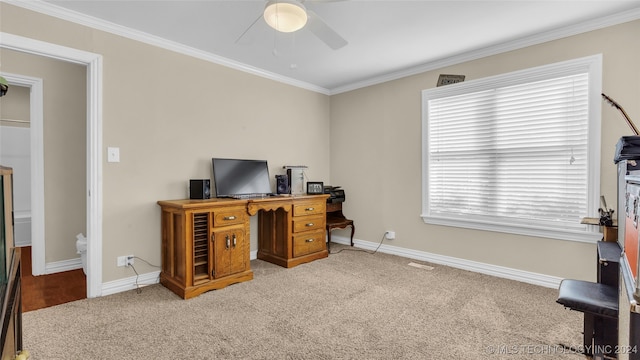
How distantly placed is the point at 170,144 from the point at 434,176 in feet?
9.78

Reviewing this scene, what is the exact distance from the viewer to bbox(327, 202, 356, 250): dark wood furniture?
4123mm

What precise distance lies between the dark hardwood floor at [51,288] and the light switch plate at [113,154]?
1.03m

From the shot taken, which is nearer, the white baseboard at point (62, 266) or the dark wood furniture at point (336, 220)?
the white baseboard at point (62, 266)

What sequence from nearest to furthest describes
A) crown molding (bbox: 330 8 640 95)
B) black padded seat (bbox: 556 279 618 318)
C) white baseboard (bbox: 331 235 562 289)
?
black padded seat (bbox: 556 279 618 318), crown molding (bbox: 330 8 640 95), white baseboard (bbox: 331 235 562 289)

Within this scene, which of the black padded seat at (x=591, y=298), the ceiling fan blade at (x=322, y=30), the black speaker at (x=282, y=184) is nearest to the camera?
the black padded seat at (x=591, y=298)

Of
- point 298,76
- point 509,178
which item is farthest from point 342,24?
point 509,178

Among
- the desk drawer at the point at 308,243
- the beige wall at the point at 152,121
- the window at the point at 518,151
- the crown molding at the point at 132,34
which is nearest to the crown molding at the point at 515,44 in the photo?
the window at the point at 518,151

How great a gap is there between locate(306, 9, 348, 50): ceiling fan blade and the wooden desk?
1.67 metres

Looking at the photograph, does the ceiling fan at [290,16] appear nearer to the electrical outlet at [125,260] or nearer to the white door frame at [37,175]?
the electrical outlet at [125,260]

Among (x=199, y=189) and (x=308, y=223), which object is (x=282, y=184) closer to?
(x=308, y=223)

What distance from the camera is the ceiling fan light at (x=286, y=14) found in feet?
5.81

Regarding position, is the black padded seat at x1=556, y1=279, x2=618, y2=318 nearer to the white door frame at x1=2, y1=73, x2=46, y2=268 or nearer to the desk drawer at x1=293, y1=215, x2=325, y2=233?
the desk drawer at x1=293, y1=215, x2=325, y2=233

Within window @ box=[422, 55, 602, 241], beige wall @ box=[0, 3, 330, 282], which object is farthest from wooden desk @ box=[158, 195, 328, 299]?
window @ box=[422, 55, 602, 241]

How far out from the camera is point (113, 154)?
269 centimetres
